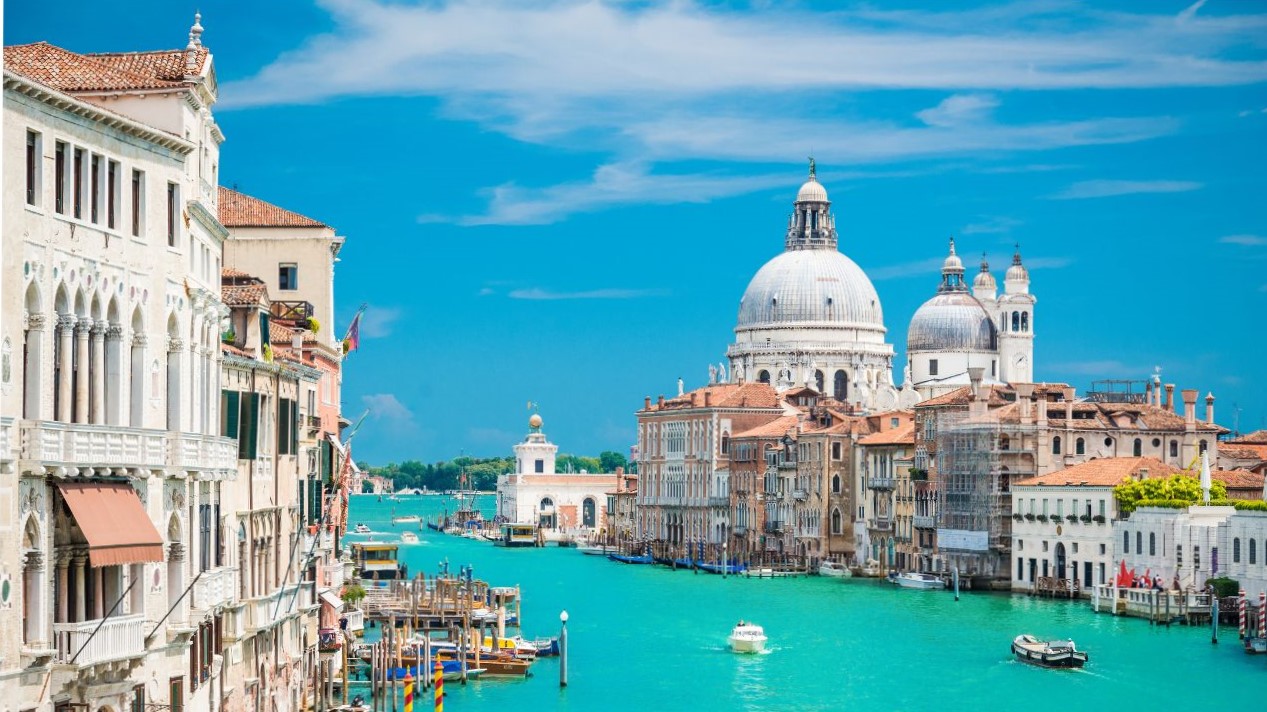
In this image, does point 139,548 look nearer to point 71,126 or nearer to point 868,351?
point 71,126

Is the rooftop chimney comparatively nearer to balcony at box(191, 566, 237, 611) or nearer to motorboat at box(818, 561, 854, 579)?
motorboat at box(818, 561, 854, 579)

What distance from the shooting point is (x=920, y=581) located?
68062 mm

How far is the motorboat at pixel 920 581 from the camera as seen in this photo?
2653 inches

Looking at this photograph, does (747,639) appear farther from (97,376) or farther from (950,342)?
(950,342)

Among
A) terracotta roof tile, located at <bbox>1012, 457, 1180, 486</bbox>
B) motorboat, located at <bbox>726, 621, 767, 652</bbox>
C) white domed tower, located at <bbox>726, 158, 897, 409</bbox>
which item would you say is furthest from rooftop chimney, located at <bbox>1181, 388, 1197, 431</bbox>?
white domed tower, located at <bbox>726, 158, 897, 409</bbox>

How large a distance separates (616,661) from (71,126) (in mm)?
30593

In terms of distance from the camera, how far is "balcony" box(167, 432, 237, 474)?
17.0 meters

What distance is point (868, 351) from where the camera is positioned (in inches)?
4355

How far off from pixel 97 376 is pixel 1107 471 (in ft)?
155

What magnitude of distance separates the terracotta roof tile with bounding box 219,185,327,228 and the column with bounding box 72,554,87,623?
48.2 ft

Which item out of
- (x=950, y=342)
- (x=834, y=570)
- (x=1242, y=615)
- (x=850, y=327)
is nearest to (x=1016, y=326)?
(x=950, y=342)

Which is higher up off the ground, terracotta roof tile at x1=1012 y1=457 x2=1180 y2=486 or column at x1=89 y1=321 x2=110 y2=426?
column at x1=89 y1=321 x2=110 y2=426

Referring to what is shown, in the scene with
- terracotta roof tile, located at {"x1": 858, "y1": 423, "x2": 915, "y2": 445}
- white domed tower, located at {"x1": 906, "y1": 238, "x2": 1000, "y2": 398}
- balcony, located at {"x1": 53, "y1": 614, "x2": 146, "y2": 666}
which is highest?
white domed tower, located at {"x1": 906, "y1": 238, "x2": 1000, "y2": 398}

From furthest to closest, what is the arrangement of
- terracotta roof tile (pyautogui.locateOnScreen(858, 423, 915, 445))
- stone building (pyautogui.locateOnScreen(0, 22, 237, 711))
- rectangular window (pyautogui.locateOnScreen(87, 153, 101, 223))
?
terracotta roof tile (pyautogui.locateOnScreen(858, 423, 915, 445)) → rectangular window (pyautogui.locateOnScreen(87, 153, 101, 223)) → stone building (pyautogui.locateOnScreen(0, 22, 237, 711))
